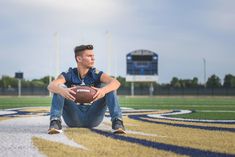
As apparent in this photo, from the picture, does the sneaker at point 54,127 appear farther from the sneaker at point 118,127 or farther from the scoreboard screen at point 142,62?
the scoreboard screen at point 142,62

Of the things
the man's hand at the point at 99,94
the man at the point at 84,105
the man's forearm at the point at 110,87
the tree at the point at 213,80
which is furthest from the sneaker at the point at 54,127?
the tree at the point at 213,80

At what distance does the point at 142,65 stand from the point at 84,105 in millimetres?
40404

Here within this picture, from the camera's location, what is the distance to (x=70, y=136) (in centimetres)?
477

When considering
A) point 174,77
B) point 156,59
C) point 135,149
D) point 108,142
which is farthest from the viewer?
point 174,77

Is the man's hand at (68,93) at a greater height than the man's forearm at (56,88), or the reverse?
the man's forearm at (56,88)

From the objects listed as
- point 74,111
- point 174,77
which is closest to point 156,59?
point 174,77

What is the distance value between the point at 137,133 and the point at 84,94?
0.82 meters

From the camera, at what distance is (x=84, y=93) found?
485 cm

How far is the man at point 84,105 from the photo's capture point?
197 inches

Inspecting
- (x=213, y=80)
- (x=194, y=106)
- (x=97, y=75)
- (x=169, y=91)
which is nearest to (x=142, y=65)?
(x=169, y=91)

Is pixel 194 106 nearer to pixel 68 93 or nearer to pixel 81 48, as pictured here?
pixel 81 48

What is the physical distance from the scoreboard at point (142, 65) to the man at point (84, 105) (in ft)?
130

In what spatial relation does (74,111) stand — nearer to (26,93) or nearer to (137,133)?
(137,133)

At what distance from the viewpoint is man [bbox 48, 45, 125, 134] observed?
16.5 feet
